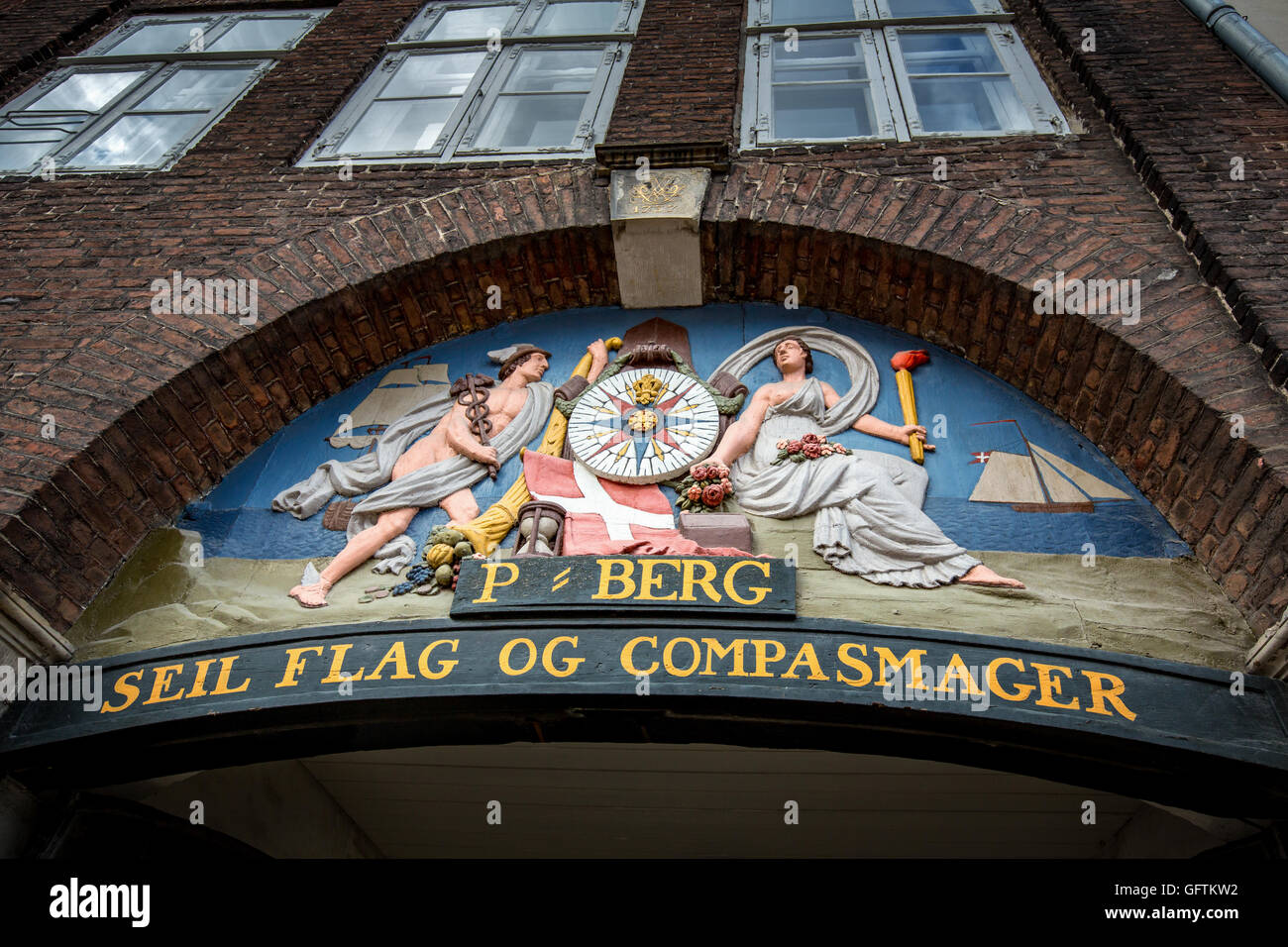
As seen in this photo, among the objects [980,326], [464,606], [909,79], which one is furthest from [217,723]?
[909,79]

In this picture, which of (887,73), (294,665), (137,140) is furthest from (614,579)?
(137,140)

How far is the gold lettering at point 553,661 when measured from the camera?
4.30 meters

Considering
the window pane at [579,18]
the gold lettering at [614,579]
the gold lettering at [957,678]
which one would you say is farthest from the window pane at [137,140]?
the gold lettering at [957,678]

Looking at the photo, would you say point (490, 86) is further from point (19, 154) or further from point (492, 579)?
point (492, 579)

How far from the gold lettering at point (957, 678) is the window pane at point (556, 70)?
5300 mm

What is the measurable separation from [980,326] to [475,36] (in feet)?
16.8

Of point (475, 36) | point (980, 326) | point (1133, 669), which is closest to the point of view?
point (1133, 669)

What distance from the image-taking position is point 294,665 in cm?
445

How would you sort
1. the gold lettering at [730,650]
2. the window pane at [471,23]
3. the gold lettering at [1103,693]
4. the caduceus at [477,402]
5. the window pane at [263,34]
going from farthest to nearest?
the window pane at [263,34]
the window pane at [471,23]
the caduceus at [477,402]
the gold lettering at [730,650]
the gold lettering at [1103,693]

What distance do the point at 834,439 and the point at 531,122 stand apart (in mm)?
3634

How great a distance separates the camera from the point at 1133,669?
4.11 metres

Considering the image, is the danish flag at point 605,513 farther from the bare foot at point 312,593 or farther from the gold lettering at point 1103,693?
the gold lettering at point 1103,693

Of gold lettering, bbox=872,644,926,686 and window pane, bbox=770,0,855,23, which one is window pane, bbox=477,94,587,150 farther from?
gold lettering, bbox=872,644,926,686

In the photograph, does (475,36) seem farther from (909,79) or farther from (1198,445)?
(1198,445)
